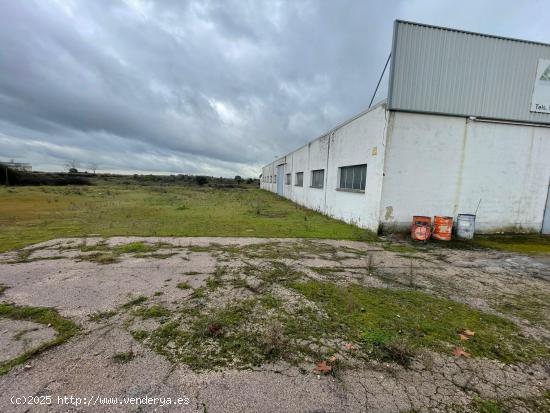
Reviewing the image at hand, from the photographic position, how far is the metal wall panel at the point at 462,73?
8156mm

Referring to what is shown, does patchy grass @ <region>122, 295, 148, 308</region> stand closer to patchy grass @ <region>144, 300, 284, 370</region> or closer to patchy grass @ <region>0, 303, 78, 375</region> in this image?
patchy grass @ <region>0, 303, 78, 375</region>

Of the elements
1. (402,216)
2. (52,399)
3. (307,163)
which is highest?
(307,163)

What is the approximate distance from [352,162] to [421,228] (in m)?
3.87

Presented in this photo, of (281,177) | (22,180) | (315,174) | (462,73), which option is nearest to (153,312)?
(462,73)

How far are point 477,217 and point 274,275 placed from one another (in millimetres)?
8294

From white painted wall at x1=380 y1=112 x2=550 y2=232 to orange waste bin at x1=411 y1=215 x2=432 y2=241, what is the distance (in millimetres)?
792

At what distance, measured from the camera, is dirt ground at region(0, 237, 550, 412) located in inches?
81.1

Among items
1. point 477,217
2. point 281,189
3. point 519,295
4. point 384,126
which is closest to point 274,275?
point 519,295

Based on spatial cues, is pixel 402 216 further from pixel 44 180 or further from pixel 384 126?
pixel 44 180

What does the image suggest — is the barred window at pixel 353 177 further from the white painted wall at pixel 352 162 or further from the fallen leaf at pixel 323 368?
the fallen leaf at pixel 323 368

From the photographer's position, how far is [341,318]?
10.7 feet

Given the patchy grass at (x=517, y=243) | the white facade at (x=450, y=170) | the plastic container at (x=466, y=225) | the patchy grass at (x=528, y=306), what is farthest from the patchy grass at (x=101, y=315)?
the plastic container at (x=466, y=225)

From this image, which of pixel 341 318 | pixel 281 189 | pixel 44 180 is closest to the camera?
pixel 341 318

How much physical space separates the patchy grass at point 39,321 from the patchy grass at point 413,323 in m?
2.81
